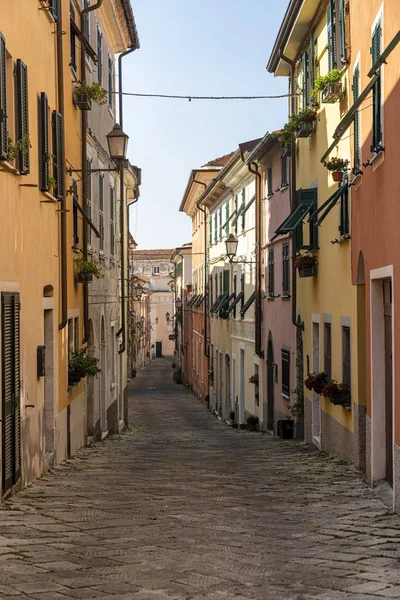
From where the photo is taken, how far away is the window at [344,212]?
14.3 meters

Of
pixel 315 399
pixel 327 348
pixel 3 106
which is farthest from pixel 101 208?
pixel 3 106

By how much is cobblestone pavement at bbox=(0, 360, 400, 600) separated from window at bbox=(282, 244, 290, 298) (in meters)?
7.36

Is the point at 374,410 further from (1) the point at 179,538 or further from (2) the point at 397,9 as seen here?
(2) the point at 397,9

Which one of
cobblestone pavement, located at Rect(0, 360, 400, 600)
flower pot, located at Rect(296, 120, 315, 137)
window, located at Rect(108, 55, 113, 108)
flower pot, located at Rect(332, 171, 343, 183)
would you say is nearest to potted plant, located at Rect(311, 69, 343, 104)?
flower pot, located at Rect(332, 171, 343, 183)

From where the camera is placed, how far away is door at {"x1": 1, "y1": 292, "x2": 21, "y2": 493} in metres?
9.82

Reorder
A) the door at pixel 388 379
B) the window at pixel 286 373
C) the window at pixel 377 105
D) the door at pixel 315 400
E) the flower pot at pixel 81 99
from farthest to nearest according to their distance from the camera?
the window at pixel 286 373
the door at pixel 315 400
the flower pot at pixel 81 99
the door at pixel 388 379
the window at pixel 377 105

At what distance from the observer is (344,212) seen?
1446 cm

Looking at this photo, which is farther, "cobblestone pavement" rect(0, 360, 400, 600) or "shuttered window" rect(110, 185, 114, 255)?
"shuttered window" rect(110, 185, 114, 255)

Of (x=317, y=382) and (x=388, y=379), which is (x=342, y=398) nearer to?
(x=317, y=382)

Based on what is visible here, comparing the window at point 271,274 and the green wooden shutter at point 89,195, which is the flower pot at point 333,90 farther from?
the window at point 271,274

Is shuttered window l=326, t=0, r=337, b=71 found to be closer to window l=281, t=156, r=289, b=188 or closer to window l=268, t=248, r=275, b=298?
window l=281, t=156, r=289, b=188

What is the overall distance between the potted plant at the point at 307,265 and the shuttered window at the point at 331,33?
358cm

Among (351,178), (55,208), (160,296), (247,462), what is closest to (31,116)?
(55,208)

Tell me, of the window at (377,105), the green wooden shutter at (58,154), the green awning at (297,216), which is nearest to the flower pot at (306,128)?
the green awning at (297,216)
